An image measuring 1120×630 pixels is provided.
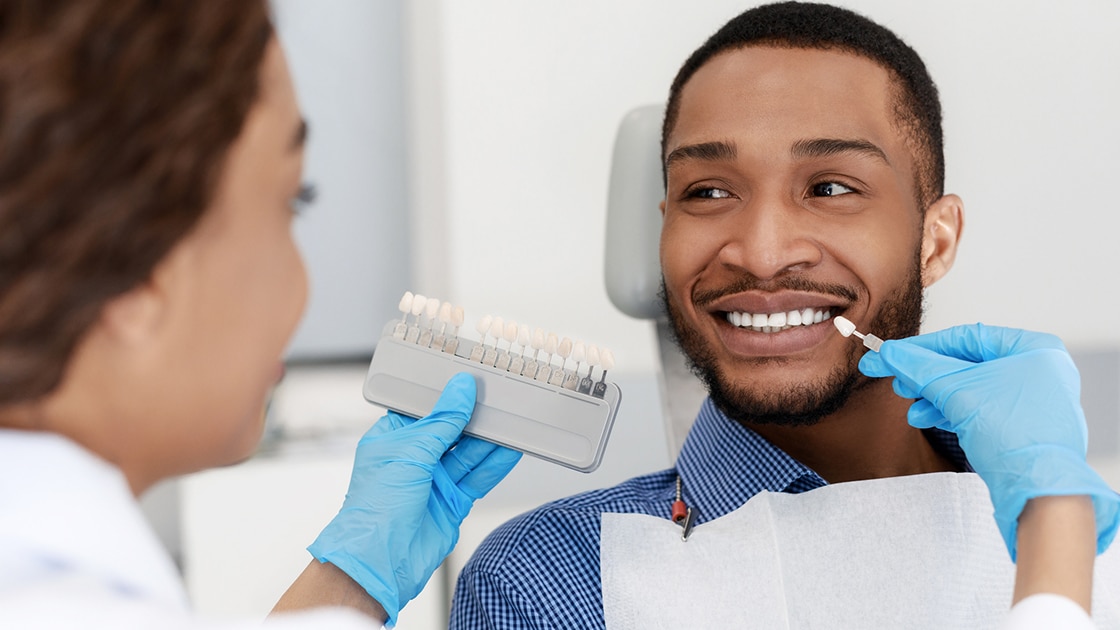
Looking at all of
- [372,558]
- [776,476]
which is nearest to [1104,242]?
[776,476]

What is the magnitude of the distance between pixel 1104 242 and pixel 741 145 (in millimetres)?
1033

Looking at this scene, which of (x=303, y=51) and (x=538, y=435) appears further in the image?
(x=303, y=51)

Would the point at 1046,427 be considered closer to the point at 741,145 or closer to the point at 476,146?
the point at 741,145

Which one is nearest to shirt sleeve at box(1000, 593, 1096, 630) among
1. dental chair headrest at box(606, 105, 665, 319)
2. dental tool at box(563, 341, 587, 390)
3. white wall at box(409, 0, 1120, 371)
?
dental tool at box(563, 341, 587, 390)

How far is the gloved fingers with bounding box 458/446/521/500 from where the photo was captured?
1211 mm

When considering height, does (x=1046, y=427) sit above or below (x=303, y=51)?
below

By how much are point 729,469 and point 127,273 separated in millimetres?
919

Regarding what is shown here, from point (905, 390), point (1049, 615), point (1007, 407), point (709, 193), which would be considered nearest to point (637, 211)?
point (709, 193)

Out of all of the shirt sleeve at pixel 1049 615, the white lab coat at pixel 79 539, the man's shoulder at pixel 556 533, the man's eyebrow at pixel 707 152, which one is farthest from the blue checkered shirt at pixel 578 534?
the white lab coat at pixel 79 539

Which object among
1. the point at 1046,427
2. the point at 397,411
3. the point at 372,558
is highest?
the point at 1046,427

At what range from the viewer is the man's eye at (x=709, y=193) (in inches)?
51.1

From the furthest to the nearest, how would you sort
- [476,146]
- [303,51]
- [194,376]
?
[303,51] < [476,146] < [194,376]

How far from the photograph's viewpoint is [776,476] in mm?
1266

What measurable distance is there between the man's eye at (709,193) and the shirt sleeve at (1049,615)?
2.25ft
